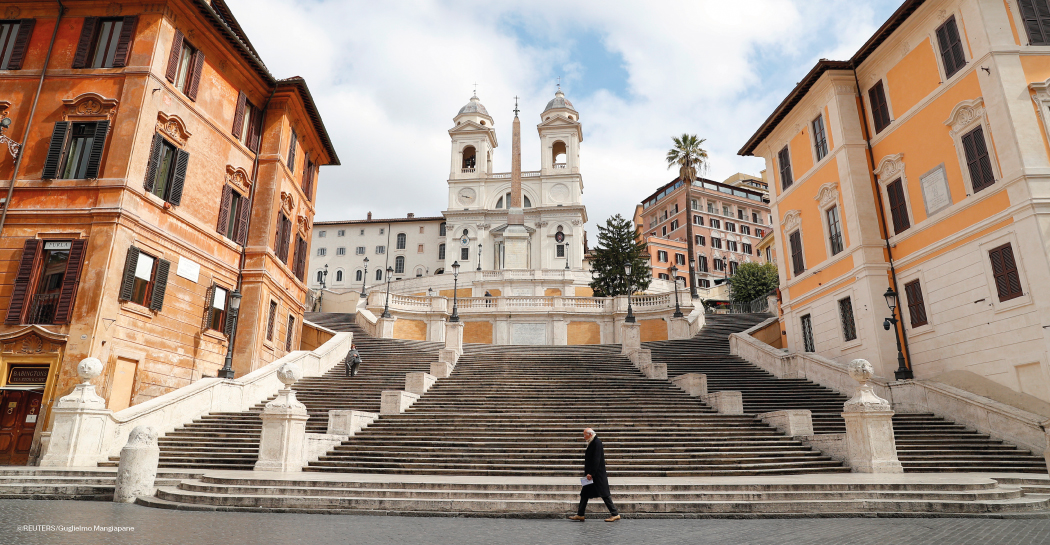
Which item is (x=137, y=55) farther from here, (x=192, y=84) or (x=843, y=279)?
(x=843, y=279)

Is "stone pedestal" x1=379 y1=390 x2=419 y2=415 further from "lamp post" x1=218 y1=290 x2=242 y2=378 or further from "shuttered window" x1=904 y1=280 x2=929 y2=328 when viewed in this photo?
"shuttered window" x1=904 y1=280 x2=929 y2=328

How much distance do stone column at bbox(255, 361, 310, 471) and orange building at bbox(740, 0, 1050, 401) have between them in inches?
667

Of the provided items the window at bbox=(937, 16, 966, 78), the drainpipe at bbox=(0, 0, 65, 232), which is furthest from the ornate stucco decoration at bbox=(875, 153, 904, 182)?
the drainpipe at bbox=(0, 0, 65, 232)

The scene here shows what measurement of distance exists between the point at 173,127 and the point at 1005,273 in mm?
24925

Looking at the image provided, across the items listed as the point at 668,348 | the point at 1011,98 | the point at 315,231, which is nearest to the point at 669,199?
the point at 315,231

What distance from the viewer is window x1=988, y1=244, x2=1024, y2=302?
49.9ft

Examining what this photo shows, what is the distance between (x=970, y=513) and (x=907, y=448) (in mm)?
5380

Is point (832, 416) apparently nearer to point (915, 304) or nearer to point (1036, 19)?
point (915, 304)

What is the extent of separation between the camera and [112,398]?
1563 centimetres

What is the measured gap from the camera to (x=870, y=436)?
475 inches

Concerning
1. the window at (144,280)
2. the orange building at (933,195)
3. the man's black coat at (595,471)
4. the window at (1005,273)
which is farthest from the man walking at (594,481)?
the window at (144,280)

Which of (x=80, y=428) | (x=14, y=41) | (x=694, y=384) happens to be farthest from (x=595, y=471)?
(x=14, y=41)

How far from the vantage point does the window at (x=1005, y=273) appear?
49.9 feet

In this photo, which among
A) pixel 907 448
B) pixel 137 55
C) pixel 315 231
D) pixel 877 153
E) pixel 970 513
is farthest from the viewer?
pixel 315 231
